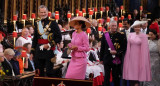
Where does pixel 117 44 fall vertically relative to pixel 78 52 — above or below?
above

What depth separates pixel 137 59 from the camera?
32.7 feet

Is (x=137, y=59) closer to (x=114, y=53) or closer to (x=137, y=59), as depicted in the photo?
(x=137, y=59)

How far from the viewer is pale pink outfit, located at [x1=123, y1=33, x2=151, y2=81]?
9875 millimetres

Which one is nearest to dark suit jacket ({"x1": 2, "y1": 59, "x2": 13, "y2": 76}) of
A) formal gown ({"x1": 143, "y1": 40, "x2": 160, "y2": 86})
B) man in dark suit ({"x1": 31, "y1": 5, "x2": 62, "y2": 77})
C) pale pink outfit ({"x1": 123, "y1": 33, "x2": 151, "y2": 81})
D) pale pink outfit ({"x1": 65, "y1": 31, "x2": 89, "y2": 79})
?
man in dark suit ({"x1": 31, "y1": 5, "x2": 62, "y2": 77})

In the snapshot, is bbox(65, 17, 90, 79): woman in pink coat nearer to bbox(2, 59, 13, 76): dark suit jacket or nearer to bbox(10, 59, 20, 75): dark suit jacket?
bbox(2, 59, 13, 76): dark suit jacket

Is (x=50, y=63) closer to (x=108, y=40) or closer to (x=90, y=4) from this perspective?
(x=108, y=40)

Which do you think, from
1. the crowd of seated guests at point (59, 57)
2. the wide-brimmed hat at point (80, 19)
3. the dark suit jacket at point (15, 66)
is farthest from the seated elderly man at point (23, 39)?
the wide-brimmed hat at point (80, 19)

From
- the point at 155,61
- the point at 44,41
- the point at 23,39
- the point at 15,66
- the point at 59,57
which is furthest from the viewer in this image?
the point at 23,39

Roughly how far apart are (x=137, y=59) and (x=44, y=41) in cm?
250

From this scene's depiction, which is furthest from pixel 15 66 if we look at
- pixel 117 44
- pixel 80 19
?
pixel 117 44

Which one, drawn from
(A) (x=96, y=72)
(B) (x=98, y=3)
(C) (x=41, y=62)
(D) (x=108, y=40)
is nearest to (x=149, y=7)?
(B) (x=98, y=3)

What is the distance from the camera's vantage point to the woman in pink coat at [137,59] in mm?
9875

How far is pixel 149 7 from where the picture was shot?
25375mm

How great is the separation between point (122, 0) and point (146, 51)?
14.8 metres
